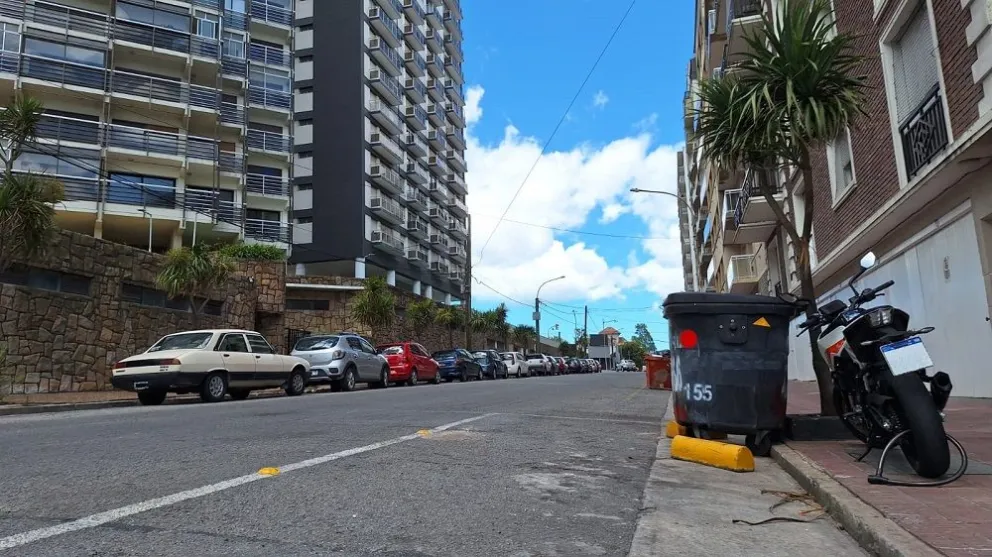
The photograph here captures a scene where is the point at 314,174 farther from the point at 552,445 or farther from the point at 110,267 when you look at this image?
the point at 552,445

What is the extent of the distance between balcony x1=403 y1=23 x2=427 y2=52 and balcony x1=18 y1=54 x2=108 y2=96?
29.7 meters

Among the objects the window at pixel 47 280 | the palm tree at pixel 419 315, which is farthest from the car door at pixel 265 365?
the palm tree at pixel 419 315

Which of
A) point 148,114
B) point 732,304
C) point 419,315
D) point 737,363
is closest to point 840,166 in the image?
point 732,304

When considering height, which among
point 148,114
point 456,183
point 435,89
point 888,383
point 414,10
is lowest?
point 888,383

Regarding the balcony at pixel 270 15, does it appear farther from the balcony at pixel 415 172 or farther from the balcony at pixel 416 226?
the balcony at pixel 416 226

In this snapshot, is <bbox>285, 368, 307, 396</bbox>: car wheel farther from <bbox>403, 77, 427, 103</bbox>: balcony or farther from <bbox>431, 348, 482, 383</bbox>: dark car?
<bbox>403, 77, 427, 103</bbox>: balcony

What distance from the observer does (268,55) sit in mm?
42812

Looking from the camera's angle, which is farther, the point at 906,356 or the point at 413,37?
the point at 413,37

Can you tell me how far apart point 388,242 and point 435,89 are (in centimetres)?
2150

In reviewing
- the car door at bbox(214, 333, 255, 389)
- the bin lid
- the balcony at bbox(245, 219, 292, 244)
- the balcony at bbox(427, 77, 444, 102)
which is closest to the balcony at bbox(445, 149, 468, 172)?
the balcony at bbox(427, 77, 444, 102)

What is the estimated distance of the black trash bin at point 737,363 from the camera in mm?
6238

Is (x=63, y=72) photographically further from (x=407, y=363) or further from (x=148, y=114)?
(x=407, y=363)

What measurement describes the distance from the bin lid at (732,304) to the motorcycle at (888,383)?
80 cm

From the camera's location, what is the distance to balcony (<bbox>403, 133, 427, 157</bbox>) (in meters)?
57.5
